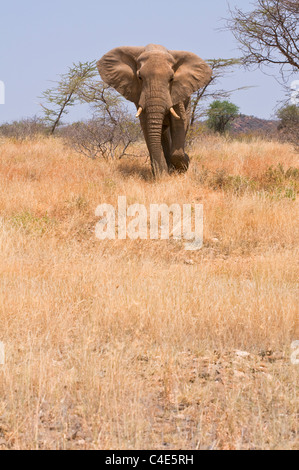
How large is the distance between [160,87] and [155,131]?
0.76 meters

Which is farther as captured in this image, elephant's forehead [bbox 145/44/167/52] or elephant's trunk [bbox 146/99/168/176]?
elephant's forehead [bbox 145/44/167/52]

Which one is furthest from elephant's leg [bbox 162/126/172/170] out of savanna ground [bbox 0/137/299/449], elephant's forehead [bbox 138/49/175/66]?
savanna ground [bbox 0/137/299/449]

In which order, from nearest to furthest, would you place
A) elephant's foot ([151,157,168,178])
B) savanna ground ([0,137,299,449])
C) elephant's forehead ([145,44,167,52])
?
savanna ground ([0,137,299,449])
elephant's forehead ([145,44,167,52])
elephant's foot ([151,157,168,178])

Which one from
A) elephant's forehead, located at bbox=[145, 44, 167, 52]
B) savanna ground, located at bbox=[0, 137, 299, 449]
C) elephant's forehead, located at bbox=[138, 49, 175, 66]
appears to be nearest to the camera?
savanna ground, located at bbox=[0, 137, 299, 449]

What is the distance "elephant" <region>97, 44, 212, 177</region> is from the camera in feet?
32.5

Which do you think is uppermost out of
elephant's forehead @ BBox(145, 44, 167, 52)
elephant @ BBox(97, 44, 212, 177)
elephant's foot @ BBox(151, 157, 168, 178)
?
elephant's forehead @ BBox(145, 44, 167, 52)

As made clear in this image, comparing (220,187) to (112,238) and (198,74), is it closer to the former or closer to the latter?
(198,74)

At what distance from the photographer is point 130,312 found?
4.45 m

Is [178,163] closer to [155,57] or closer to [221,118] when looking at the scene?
[155,57]

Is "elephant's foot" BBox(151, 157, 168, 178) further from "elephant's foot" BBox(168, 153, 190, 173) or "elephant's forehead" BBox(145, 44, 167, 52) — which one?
"elephant's forehead" BBox(145, 44, 167, 52)

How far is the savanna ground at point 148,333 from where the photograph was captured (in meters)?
2.95

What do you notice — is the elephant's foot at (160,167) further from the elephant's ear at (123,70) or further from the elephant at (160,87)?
the elephant's ear at (123,70)

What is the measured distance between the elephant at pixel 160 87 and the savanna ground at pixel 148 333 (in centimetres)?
254

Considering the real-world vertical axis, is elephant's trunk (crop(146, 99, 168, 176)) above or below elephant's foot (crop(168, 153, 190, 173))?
above
